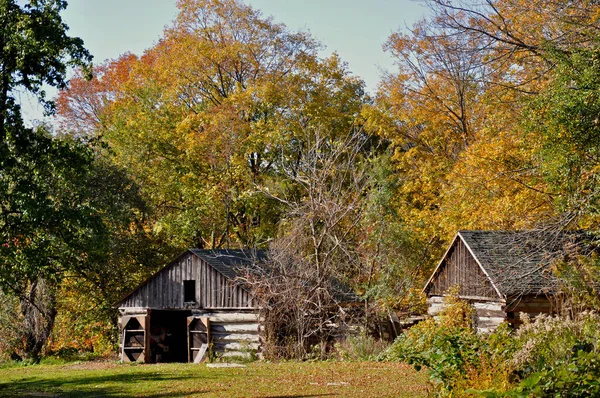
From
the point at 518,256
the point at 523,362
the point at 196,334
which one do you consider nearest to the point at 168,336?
the point at 196,334

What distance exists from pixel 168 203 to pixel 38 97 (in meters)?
17.7

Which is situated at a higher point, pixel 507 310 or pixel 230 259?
pixel 230 259

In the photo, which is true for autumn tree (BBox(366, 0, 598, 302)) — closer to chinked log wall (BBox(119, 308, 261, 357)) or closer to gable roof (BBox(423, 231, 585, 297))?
gable roof (BBox(423, 231, 585, 297))

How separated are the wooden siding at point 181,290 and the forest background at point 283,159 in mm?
2177

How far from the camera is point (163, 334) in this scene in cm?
2773

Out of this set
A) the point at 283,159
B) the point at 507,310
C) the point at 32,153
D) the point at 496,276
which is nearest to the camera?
the point at 32,153

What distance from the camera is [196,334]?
86.7 ft

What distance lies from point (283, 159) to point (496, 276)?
13173mm

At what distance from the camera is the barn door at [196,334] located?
26047 millimetres

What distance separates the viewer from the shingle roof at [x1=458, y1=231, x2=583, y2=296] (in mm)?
18672

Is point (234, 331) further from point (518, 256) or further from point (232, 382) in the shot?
point (518, 256)

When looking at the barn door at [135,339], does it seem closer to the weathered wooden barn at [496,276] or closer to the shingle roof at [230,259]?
the shingle roof at [230,259]

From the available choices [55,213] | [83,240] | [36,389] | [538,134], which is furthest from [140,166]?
[538,134]

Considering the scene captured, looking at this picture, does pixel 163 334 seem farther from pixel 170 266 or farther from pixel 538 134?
pixel 538 134
